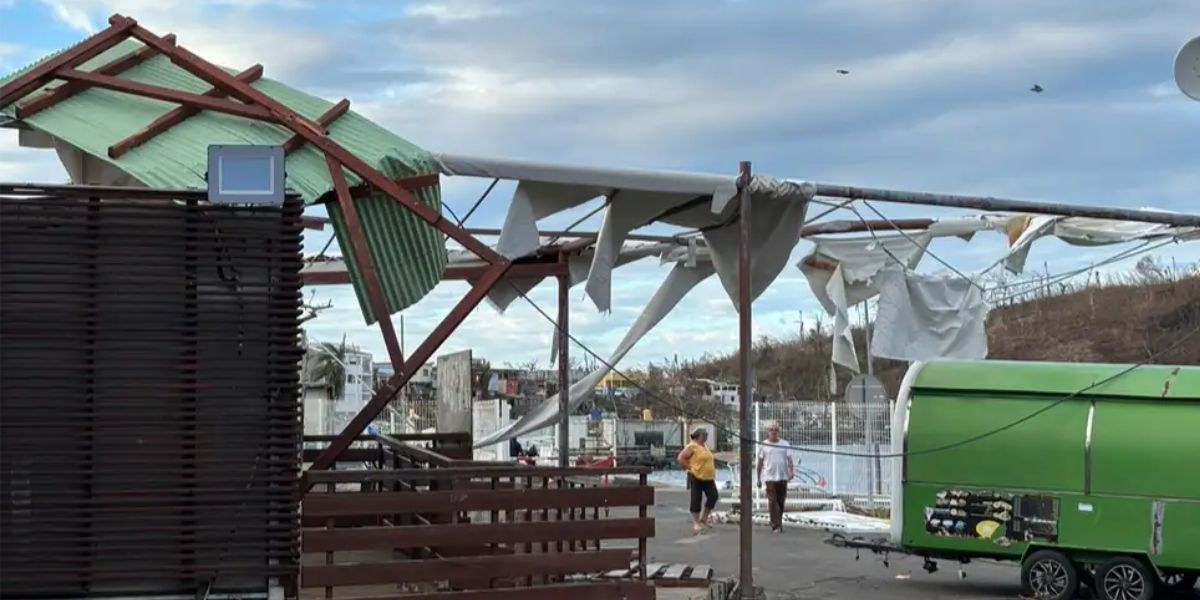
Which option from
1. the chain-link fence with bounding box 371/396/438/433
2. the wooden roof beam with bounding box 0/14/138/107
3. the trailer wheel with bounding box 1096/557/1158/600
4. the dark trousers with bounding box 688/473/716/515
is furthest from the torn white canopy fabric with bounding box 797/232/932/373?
the chain-link fence with bounding box 371/396/438/433

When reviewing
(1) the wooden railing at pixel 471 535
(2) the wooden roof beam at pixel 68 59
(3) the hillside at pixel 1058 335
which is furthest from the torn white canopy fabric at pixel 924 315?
(3) the hillside at pixel 1058 335

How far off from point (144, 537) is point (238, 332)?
140 centimetres

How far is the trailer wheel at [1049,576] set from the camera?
13.8 meters

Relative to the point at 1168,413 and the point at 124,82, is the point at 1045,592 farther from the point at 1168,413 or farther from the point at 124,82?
the point at 124,82

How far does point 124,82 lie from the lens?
10.5m

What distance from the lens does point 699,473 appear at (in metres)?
19.8

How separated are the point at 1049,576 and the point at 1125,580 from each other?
749mm

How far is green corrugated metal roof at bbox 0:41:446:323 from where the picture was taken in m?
9.95

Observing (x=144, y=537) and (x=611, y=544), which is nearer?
(x=144, y=537)

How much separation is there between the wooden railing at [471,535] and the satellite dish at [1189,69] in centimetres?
686

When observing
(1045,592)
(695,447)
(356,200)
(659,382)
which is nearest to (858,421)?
(695,447)

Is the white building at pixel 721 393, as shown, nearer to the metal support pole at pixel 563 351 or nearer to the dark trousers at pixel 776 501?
the dark trousers at pixel 776 501

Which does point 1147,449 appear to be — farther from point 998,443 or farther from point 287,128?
point 287,128

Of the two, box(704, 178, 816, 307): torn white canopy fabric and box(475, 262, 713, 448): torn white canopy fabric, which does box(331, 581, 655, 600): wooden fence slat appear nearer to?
box(704, 178, 816, 307): torn white canopy fabric
